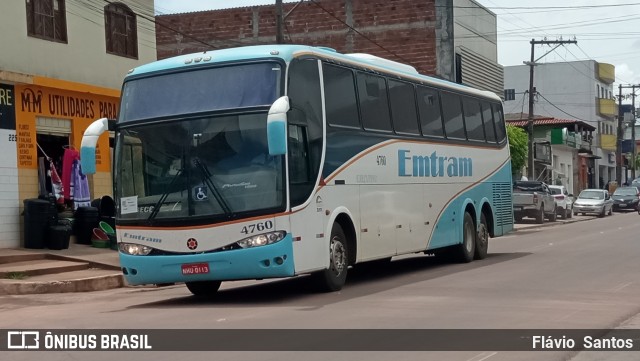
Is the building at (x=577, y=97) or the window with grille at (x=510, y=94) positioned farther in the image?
the window with grille at (x=510, y=94)

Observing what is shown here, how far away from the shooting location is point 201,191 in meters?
12.9

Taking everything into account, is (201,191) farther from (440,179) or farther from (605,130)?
(605,130)

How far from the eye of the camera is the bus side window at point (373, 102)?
613 inches

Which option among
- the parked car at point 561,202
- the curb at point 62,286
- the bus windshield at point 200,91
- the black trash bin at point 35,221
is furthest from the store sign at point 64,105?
the parked car at point 561,202

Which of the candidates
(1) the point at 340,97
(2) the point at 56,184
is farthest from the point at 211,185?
(2) the point at 56,184

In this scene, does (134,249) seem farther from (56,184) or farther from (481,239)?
(481,239)

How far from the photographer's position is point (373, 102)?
16.0 m

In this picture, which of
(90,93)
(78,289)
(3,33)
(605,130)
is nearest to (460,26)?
(90,93)

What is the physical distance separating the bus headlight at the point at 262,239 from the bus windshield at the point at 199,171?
360mm

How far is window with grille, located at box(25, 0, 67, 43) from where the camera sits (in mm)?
Answer: 21609

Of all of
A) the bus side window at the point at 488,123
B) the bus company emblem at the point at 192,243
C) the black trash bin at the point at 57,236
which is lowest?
the black trash bin at the point at 57,236

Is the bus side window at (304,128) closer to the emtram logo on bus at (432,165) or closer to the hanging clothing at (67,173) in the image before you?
the emtram logo on bus at (432,165)

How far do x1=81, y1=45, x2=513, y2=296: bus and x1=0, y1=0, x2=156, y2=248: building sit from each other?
7.73m

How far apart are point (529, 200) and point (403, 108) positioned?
26796mm
